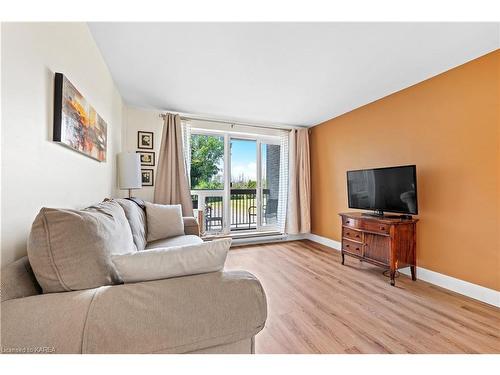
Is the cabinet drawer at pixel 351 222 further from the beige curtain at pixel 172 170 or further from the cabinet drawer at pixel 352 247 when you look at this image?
the beige curtain at pixel 172 170

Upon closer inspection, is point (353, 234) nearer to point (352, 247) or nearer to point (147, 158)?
point (352, 247)

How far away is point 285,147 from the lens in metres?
4.55

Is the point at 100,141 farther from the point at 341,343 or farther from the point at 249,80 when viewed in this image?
the point at 341,343

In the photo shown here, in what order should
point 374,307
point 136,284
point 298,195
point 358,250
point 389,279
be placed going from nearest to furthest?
point 136,284
point 374,307
point 389,279
point 358,250
point 298,195

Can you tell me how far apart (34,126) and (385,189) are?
318 cm

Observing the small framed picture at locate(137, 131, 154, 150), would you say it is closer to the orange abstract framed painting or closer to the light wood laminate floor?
the orange abstract framed painting

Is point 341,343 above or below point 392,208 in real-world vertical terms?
below

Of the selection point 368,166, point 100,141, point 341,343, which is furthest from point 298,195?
point 100,141

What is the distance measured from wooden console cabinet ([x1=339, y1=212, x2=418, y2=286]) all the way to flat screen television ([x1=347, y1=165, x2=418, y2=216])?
0.61 ft

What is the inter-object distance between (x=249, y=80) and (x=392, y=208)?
2.24 meters

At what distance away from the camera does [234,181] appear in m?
4.35

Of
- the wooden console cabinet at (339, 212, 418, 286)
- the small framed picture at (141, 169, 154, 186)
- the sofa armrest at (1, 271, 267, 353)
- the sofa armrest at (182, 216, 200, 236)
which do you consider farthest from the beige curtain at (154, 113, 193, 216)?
the sofa armrest at (1, 271, 267, 353)

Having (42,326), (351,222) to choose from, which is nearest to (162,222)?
(42,326)

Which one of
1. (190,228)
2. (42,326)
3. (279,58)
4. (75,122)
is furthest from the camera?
(190,228)
